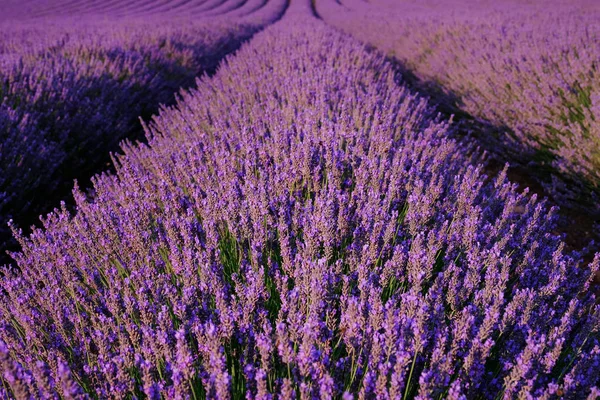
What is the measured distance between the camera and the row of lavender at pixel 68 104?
3.06 metres

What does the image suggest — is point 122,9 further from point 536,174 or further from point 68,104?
point 536,174

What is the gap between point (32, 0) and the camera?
16.9m

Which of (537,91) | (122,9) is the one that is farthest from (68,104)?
(122,9)

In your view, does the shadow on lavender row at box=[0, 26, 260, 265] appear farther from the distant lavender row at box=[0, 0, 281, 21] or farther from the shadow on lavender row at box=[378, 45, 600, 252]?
the distant lavender row at box=[0, 0, 281, 21]

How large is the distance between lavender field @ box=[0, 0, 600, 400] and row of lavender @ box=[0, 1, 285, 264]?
3cm

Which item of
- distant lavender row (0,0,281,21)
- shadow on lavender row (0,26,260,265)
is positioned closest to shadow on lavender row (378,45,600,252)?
shadow on lavender row (0,26,260,265)

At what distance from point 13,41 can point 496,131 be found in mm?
6695

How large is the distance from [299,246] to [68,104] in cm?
336

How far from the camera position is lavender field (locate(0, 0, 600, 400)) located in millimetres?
1090

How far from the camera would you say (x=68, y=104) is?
12.6ft

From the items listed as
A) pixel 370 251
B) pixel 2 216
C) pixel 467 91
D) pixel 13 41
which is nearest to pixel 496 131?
pixel 467 91

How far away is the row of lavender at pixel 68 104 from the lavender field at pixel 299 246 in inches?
1.3

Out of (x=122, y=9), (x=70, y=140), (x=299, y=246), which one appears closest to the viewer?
(x=299, y=246)

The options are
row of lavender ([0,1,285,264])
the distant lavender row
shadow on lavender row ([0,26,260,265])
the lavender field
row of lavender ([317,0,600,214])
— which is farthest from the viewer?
the distant lavender row
